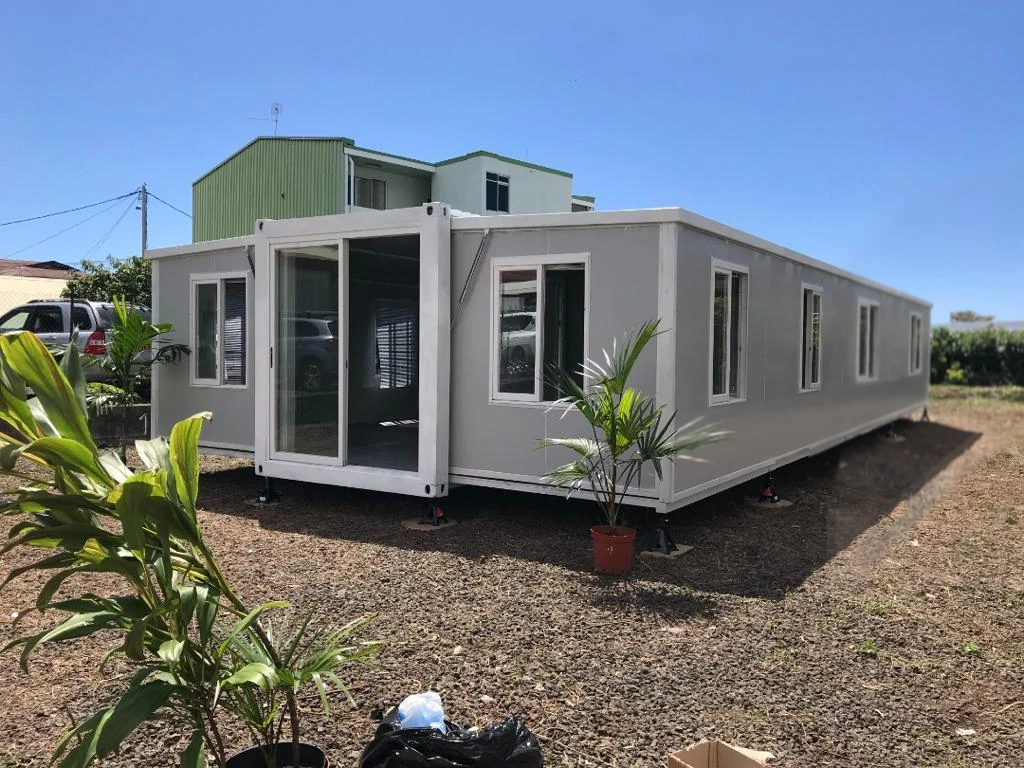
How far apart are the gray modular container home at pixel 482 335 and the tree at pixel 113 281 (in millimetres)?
11502

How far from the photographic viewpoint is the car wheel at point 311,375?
7.66 m

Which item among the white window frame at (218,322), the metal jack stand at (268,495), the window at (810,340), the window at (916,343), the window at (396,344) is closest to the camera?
the metal jack stand at (268,495)

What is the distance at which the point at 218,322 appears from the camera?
8.77 meters

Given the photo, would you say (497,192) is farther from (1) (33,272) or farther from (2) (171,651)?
(2) (171,651)

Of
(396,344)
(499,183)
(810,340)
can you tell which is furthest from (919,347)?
(499,183)

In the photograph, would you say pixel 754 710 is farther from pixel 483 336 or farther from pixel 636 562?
pixel 483 336

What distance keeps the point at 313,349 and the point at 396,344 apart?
278cm

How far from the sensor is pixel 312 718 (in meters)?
3.38

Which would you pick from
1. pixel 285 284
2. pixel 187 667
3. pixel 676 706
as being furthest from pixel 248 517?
pixel 187 667

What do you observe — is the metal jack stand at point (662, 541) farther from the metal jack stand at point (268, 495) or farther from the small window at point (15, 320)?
the small window at point (15, 320)

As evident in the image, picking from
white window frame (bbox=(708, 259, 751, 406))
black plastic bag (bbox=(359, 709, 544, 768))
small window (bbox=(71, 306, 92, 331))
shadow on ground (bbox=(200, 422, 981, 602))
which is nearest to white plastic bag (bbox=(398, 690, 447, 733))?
black plastic bag (bbox=(359, 709, 544, 768))

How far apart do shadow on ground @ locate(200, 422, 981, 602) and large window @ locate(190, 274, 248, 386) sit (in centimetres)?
120

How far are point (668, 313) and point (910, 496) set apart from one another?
4539mm

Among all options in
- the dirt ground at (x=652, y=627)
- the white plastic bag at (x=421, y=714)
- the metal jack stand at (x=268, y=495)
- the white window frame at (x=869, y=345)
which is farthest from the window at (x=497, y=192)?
the white plastic bag at (x=421, y=714)
